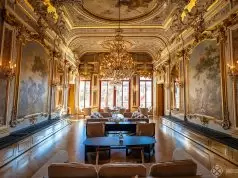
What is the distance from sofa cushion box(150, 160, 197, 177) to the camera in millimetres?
1945

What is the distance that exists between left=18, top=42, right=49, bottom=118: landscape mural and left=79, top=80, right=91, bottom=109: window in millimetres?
8538

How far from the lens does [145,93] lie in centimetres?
1625

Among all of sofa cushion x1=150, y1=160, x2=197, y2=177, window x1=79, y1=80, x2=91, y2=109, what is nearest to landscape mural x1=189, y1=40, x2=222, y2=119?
sofa cushion x1=150, y1=160, x2=197, y2=177

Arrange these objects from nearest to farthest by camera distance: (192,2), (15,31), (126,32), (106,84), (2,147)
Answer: (2,147) → (15,31) → (192,2) → (126,32) → (106,84)

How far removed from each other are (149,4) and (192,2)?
5.78ft

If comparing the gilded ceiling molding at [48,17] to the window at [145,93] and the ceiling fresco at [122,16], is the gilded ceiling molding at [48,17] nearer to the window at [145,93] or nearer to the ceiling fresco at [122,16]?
the ceiling fresco at [122,16]

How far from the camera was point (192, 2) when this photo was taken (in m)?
6.56

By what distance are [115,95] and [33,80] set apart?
412 inches

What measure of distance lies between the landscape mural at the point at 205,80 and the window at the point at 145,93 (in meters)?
8.72

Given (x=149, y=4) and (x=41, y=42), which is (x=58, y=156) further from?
(x=149, y=4)

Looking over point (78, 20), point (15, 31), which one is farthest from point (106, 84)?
point (15, 31)

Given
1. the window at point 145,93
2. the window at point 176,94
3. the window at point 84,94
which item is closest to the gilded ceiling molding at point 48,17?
the window at point 176,94

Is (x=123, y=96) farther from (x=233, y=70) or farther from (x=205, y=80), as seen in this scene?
(x=233, y=70)

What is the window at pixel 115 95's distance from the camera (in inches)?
643
